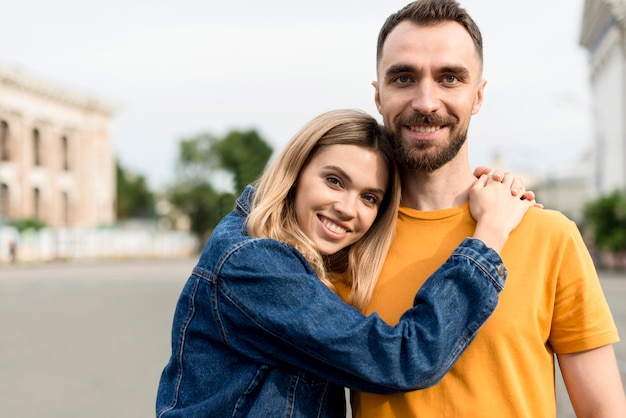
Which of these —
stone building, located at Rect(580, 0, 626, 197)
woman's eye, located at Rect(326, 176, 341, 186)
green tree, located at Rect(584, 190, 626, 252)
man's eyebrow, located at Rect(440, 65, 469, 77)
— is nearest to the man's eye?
man's eyebrow, located at Rect(440, 65, 469, 77)

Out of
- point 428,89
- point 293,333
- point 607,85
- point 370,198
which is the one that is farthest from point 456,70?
point 607,85

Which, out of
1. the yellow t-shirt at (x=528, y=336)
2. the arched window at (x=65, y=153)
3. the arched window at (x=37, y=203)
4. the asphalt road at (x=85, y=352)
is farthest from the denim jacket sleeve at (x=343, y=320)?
the arched window at (x=65, y=153)

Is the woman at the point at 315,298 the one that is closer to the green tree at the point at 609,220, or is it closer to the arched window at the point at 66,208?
the green tree at the point at 609,220

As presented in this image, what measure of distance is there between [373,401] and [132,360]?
8.30 meters

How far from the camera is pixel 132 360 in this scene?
10.1m

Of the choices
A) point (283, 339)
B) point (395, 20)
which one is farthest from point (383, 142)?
point (283, 339)

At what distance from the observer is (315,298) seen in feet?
7.20

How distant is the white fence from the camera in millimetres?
42469

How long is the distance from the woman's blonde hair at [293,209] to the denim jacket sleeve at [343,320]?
7.2 inches

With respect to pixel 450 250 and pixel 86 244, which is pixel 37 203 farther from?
pixel 450 250

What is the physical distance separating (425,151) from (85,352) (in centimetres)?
949

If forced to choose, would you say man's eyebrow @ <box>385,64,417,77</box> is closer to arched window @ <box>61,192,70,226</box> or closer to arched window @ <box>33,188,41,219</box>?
arched window @ <box>33,188,41,219</box>

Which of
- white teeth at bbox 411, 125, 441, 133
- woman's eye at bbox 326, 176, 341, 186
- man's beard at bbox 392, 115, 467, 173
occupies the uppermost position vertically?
white teeth at bbox 411, 125, 441, 133

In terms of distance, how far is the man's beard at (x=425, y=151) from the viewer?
8.09ft
